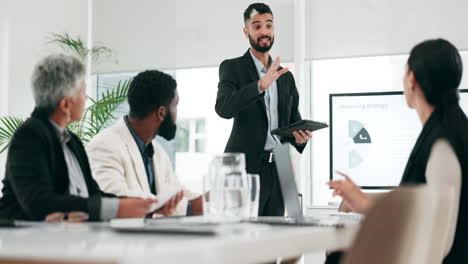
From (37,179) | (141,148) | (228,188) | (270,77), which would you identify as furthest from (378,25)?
(37,179)

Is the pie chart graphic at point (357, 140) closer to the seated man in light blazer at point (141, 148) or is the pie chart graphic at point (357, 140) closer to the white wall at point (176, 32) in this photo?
the white wall at point (176, 32)

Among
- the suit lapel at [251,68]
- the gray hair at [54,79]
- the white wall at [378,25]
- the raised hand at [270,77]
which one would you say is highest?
the white wall at [378,25]

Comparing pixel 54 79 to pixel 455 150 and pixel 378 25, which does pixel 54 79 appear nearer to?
pixel 455 150

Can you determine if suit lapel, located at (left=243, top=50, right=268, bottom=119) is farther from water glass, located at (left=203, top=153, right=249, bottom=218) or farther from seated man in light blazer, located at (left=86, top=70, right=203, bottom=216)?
water glass, located at (left=203, top=153, right=249, bottom=218)

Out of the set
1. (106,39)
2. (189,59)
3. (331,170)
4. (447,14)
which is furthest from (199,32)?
(447,14)

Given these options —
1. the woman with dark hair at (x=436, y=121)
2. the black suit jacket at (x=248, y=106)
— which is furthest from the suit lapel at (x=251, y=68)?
the woman with dark hair at (x=436, y=121)

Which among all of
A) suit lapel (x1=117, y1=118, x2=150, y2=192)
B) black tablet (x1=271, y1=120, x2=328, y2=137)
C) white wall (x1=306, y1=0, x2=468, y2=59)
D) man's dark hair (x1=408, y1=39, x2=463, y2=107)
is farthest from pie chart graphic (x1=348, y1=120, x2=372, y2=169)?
man's dark hair (x1=408, y1=39, x2=463, y2=107)

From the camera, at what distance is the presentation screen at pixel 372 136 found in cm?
511

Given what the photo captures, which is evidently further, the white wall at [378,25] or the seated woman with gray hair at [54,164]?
the white wall at [378,25]

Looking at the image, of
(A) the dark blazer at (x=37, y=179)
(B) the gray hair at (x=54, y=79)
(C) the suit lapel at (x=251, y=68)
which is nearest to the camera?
(A) the dark blazer at (x=37, y=179)

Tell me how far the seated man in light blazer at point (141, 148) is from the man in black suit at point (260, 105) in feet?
2.13

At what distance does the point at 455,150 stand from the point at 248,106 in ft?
5.81

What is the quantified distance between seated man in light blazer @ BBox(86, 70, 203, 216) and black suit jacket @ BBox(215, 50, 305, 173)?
62cm

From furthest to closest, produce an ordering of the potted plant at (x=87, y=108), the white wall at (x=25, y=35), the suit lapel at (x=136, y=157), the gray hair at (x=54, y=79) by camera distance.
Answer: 1. the white wall at (x=25, y=35)
2. the potted plant at (x=87, y=108)
3. the suit lapel at (x=136, y=157)
4. the gray hair at (x=54, y=79)
